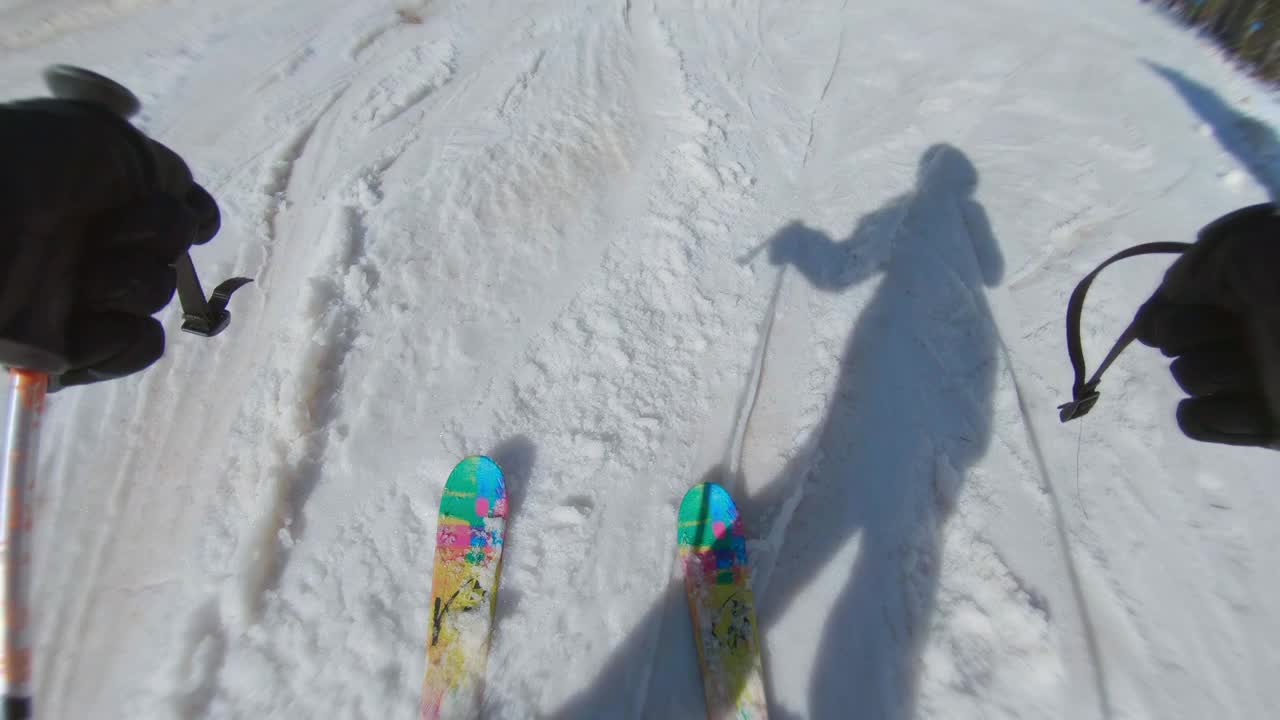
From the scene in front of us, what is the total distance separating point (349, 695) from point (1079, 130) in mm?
5340

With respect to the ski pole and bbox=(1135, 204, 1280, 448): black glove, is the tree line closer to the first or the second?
bbox=(1135, 204, 1280, 448): black glove

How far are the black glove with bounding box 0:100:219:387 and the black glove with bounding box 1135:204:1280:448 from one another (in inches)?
111

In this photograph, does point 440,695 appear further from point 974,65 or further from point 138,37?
point 974,65

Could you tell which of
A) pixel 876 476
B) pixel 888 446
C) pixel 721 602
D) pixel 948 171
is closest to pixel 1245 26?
pixel 948 171

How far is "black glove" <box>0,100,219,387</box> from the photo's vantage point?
127 centimetres

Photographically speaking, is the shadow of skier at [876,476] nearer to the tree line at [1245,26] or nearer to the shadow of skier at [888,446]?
the shadow of skier at [888,446]

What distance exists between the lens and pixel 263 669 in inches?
76.5

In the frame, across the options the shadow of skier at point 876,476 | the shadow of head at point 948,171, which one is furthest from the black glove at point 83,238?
the shadow of head at point 948,171

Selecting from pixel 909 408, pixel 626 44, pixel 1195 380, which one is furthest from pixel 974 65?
pixel 1195 380

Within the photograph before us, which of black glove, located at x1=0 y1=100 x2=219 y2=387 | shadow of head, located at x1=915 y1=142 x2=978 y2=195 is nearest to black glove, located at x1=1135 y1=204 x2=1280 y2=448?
shadow of head, located at x1=915 y1=142 x2=978 y2=195

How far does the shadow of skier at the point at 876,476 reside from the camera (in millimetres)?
2127

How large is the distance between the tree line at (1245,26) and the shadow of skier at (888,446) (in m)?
2.68

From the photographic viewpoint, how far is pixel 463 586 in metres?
2.17

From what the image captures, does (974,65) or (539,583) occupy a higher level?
(974,65)
